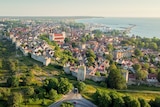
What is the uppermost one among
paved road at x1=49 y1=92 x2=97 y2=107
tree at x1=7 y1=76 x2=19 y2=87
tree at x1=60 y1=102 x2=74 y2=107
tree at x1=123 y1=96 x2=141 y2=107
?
tree at x1=7 y1=76 x2=19 y2=87

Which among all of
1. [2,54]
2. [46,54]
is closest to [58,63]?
[46,54]

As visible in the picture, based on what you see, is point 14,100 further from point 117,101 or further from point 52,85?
point 117,101

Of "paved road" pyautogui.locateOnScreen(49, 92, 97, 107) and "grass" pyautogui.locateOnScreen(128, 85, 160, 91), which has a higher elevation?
"paved road" pyautogui.locateOnScreen(49, 92, 97, 107)

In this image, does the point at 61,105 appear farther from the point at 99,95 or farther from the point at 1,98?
the point at 1,98

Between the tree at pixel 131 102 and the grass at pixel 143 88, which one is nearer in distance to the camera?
the tree at pixel 131 102

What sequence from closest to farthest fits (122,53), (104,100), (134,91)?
(104,100)
(134,91)
(122,53)

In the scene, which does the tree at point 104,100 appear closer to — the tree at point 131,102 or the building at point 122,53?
the tree at point 131,102

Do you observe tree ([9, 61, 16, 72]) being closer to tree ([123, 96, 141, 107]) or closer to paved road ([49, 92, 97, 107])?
paved road ([49, 92, 97, 107])

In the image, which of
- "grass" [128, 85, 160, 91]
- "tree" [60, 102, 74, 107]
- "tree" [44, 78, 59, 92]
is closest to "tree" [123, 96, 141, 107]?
"tree" [60, 102, 74, 107]

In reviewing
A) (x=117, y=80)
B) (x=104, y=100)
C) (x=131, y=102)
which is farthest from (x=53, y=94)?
(x=117, y=80)

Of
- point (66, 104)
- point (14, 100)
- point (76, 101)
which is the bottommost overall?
point (76, 101)

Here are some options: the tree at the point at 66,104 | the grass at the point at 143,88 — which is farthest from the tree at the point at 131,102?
the grass at the point at 143,88
